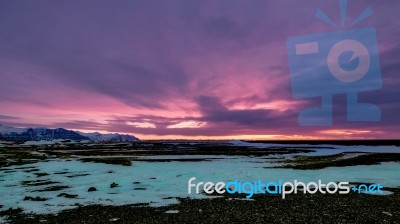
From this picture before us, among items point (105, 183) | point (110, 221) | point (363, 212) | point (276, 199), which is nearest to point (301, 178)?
point (276, 199)

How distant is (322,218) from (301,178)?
13.0 m
